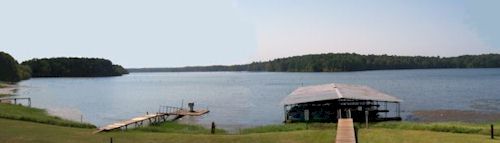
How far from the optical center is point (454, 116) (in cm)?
6309

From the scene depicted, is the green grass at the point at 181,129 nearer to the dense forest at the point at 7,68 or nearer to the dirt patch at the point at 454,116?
the dirt patch at the point at 454,116

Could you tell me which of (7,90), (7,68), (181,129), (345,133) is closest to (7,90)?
(7,90)

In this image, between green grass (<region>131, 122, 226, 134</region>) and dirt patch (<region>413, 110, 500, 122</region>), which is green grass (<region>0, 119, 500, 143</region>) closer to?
green grass (<region>131, 122, 226, 134</region>)

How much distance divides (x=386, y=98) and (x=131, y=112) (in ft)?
129

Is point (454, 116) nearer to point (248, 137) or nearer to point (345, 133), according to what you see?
point (345, 133)

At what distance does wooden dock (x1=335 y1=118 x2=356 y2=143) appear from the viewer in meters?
29.6

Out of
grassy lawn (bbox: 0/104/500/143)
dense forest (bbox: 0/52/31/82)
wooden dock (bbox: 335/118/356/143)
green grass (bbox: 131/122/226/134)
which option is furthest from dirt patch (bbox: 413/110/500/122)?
dense forest (bbox: 0/52/31/82)

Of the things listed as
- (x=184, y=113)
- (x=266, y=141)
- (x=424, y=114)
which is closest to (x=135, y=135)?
(x=266, y=141)

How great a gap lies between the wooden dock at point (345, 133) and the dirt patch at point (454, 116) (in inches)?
1018

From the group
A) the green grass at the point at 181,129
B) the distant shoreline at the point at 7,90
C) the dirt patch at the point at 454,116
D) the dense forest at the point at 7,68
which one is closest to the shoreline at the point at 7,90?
the distant shoreline at the point at 7,90

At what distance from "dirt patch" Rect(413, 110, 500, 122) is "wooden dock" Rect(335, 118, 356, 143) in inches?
1018

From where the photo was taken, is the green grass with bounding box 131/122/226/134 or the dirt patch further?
the dirt patch

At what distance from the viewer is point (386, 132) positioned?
111 ft

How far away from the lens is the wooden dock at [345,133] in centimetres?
2956
